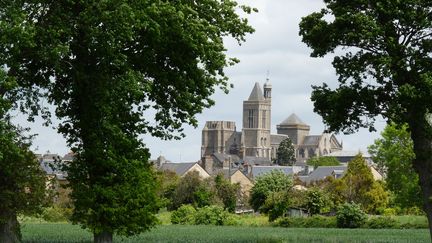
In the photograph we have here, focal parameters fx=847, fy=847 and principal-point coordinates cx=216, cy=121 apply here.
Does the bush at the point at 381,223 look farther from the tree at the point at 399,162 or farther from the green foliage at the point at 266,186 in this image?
the green foliage at the point at 266,186

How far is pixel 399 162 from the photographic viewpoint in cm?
8325

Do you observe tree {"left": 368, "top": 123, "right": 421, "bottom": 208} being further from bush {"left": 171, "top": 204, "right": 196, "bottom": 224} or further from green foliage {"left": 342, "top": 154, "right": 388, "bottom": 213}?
bush {"left": 171, "top": 204, "right": 196, "bottom": 224}

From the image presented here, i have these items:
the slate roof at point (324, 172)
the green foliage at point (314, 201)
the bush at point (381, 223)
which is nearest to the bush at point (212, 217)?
the green foliage at point (314, 201)

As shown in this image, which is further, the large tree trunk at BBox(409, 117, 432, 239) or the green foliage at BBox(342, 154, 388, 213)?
the green foliage at BBox(342, 154, 388, 213)

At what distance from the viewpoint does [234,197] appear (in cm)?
9419

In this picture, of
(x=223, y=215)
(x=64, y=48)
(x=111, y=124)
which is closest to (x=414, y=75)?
(x=111, y=124)

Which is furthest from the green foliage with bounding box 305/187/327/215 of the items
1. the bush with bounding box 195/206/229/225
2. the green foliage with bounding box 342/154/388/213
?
the green foliage with bounding box 342/154/388/213

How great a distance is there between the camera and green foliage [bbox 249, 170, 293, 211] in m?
80.2

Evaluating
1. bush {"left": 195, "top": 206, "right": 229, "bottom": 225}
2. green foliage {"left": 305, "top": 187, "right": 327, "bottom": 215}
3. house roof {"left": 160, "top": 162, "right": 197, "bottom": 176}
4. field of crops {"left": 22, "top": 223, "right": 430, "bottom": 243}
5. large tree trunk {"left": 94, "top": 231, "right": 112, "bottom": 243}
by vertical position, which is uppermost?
house roof {"left": 160, "top": 162, "right": 197, "bottom": 176}

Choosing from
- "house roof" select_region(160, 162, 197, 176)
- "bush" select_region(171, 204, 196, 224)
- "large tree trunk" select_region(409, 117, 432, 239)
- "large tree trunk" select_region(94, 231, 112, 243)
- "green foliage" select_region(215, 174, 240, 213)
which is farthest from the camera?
"house roof" select_region(160, 162, 197, 176)

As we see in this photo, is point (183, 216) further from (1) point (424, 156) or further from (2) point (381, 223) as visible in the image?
(1) point (424, 156)

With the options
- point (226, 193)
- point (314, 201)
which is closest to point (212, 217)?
point (314, 201)

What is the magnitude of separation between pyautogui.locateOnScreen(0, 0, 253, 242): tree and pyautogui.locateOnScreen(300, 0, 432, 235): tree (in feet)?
11.3

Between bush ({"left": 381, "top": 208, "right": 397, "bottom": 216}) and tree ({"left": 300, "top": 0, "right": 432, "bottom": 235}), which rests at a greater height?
tree ({"left": 300, "top": 0, "right": 432, "bottom": 235})
